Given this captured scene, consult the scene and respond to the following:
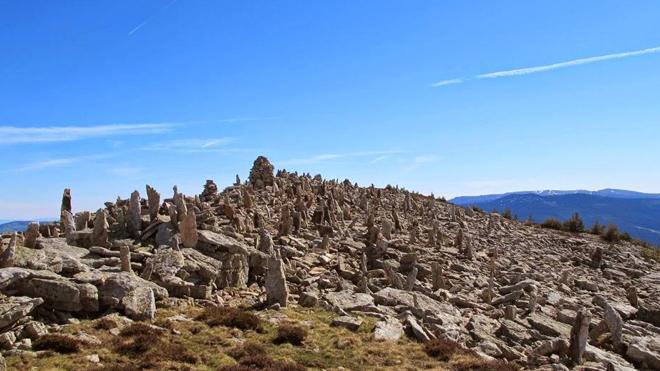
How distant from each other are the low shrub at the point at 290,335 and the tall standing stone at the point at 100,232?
11858mm

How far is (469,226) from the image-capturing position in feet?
189

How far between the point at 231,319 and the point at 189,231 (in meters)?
8.80

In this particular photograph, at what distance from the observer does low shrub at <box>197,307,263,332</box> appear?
790 inches

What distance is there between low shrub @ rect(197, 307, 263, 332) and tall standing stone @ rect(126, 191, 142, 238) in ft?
33.9

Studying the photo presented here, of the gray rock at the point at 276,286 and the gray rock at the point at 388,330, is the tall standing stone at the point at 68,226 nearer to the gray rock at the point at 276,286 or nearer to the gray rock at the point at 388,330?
the gray rock at the point at 276,286

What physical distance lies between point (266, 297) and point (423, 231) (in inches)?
1024

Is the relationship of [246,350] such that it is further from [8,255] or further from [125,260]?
[8,255]

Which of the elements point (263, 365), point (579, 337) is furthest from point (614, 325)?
point (263, 365)

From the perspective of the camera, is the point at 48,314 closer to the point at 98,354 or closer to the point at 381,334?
the point at 98,354

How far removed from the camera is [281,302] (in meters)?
23.4

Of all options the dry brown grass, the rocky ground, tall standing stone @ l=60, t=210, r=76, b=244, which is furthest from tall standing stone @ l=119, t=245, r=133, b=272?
tall standing stone @ l=60, t=210, r=76, b=244

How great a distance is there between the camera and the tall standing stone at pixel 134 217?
2936cm

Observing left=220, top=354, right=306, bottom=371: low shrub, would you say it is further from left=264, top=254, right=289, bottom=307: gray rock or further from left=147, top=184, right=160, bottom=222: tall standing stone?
left=147, top=184, right=160, bottom=222: tall standing stone

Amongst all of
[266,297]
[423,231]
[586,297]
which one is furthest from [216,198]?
[586,297]
